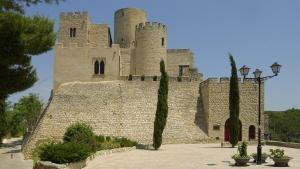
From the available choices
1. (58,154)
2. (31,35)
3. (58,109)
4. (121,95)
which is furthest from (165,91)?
(31,35)

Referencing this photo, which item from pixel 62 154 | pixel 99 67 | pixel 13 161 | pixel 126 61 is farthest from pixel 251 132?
pixel 62 154

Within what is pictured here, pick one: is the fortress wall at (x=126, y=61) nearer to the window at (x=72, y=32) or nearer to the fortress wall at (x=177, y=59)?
the fortress wall at (x=177, y=59)

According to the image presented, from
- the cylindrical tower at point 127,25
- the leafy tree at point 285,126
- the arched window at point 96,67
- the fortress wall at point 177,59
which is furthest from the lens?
the leafy tree at point 285,126

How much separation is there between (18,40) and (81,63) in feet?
94.7

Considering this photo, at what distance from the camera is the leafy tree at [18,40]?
11.9m

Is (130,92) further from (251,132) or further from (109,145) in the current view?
(109,145)

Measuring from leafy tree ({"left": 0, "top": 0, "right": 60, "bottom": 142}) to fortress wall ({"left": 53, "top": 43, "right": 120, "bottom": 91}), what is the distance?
2690 centimetres

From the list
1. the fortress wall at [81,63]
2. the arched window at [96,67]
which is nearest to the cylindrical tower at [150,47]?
the fortress wall at [81,63]

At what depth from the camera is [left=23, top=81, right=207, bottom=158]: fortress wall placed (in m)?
34.8

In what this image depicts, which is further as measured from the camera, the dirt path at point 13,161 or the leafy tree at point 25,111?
the leafy tree at point 25,111

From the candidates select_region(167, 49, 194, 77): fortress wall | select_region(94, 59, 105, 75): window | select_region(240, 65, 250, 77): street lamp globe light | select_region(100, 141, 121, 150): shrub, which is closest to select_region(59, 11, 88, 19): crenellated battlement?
select_region(94, 59, 105, 75): window

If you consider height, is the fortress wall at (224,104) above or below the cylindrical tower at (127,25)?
below

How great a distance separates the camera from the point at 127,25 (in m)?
46.9

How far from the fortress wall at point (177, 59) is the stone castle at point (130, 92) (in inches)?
4.4
